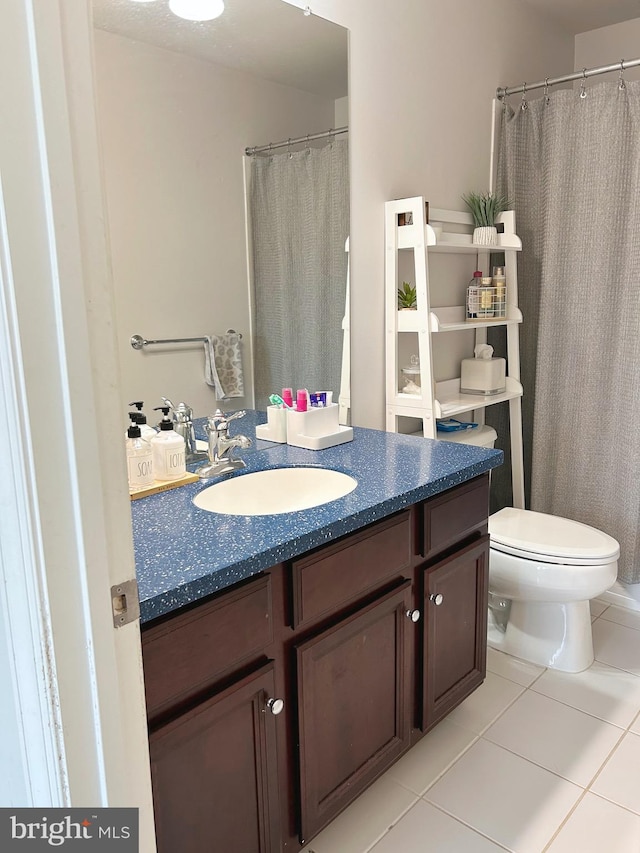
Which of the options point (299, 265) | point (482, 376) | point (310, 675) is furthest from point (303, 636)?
point (482, 376)

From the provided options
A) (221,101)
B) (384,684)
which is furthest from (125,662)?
(221,101)

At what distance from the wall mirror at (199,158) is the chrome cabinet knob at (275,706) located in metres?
0.79

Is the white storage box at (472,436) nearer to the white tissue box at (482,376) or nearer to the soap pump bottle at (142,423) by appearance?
the white tissue box at (482,376)

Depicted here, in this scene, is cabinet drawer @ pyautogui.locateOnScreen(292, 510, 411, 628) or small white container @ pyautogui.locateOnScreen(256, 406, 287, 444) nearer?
cabinet drawer @ pyautogui.locateOnScreen(292, 510, 411, 628)

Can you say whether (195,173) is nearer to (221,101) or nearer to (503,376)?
(221,101)

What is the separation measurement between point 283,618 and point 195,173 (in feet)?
3.69

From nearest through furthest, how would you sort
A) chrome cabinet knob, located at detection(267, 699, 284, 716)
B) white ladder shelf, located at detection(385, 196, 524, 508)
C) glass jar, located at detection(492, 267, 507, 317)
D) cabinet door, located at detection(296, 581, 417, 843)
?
chrome cabinet knob, located at detection(267, 699, 284, 716), cabinet door, located at detection(296, 581, 417, 843), white ladder shelf, located at detection(385, 196, 524, 508), glass jar, located at detection(492, 267, 507, 317)

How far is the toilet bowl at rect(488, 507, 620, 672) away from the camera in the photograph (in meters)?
2.11

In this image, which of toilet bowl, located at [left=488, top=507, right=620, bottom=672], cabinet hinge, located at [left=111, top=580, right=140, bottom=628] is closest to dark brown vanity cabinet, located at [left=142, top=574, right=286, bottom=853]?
cabinet hinge, located at [left=111, top=580, right=140, bottom=628]

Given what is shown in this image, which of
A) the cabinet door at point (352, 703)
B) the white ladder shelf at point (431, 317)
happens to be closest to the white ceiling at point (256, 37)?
the white ladder shelf at point (431, 317)

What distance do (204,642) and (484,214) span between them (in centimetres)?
211

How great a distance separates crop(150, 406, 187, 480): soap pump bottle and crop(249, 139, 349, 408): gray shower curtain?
16.9 inches

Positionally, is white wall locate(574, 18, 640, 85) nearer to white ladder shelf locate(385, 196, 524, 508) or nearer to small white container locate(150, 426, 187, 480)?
white ladder shelf locate(385, 196, 524, 508)

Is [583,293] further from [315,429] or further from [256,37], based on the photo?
[256,37]
